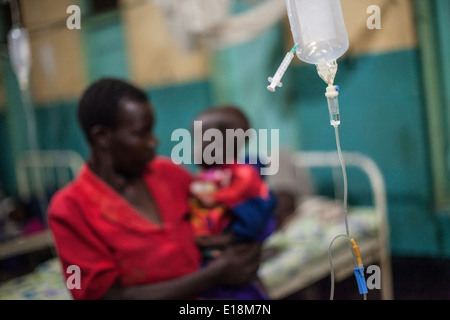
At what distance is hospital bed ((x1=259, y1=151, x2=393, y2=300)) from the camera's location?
2.05 m

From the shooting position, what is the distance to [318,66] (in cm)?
93

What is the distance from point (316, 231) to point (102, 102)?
1888mm

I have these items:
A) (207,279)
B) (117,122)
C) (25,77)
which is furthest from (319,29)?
(25,77)

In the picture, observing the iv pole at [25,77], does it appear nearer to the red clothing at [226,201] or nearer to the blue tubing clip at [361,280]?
the red clothing at [226,201]

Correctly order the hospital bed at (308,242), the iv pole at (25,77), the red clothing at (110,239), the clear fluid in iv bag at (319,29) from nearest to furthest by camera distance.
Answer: the clear fluid in iv bag at (319,29) → the red clothing at (110,239) → the hospital bed at (308,242) → the iv pole at (25,77)

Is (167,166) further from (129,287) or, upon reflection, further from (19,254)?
(19,254)

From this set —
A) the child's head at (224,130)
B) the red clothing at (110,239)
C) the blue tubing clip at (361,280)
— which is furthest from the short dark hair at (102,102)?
the blue tubing clip at (361,280)

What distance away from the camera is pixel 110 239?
3.52ft

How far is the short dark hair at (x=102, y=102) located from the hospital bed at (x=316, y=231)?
Result: 3.23ft

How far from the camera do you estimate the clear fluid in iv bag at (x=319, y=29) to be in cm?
88

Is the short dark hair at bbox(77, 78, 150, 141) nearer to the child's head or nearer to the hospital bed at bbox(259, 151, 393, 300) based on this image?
the child's head

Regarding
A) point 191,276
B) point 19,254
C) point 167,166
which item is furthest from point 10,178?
point 191,276

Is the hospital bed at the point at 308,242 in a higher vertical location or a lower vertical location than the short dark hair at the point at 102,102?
lower

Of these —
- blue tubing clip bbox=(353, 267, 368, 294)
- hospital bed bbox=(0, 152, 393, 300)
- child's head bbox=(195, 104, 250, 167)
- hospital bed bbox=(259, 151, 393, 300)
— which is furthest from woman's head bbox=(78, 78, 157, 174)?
hospital bed bbox=(259, 151, 393, 300)
